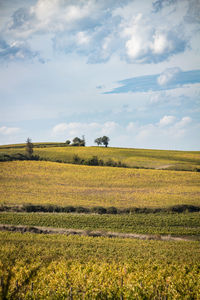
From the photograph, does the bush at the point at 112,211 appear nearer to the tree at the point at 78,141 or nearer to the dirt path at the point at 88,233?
the dirt path at the point at 88,233

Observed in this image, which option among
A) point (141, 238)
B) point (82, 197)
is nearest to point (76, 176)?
point (82, 197)

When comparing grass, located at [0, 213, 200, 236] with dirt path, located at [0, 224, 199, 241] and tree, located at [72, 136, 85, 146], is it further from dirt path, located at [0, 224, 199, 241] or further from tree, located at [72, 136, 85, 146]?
tree, located at [72, 136, 85, 146]

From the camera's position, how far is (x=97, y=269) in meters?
18.7

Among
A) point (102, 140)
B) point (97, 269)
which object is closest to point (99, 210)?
point (97, 269)

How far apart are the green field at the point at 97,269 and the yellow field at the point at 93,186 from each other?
20748mm

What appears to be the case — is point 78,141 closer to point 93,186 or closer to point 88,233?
point 93,186

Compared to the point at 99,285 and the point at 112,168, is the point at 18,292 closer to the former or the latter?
the point at 99,285

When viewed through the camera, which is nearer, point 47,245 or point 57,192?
point 47,245

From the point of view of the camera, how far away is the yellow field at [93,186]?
50.7 m

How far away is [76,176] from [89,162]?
15071 millimetres

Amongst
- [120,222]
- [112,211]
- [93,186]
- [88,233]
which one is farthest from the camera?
[93,186]

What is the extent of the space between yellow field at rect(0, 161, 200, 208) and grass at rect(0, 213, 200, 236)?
24.1 feet

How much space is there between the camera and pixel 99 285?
1602 centimetres

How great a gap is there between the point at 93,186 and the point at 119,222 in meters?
27.3
